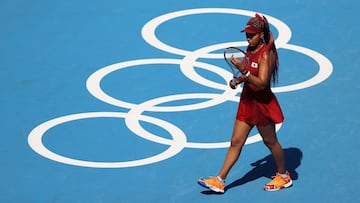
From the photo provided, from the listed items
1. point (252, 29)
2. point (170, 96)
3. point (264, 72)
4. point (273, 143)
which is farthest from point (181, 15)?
point (264, 72)

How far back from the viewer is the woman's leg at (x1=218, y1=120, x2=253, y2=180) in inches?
468

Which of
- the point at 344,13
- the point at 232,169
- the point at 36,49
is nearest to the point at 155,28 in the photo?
the point at 36,49

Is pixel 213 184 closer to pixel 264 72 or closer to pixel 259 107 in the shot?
pixel 259 107

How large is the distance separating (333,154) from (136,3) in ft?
20.1

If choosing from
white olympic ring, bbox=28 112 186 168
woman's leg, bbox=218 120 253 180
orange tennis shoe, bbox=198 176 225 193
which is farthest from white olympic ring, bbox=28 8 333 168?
woman's leg, bbox=218 120 253 180

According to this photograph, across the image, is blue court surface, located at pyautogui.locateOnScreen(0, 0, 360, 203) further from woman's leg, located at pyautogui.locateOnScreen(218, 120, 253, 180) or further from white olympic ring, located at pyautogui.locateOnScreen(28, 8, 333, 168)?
woman's leg, located at pyautogui.locateOnScreen(218, 120, 253, 180)

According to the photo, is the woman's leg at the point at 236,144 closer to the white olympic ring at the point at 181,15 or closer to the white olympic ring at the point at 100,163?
the white olympic ring at the point at 100,163

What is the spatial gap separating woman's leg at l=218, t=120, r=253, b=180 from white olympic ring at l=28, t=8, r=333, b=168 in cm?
117

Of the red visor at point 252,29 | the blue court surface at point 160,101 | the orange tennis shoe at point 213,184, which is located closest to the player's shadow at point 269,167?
the blue court surface at point 160,101

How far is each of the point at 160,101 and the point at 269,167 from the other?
234cm

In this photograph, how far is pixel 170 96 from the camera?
575 inches

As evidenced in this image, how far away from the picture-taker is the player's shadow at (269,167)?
41.0 ft

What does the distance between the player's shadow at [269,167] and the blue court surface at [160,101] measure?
0.02 meters

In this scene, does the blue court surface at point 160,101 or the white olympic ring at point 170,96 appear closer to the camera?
the blue court surface at point 160,101
